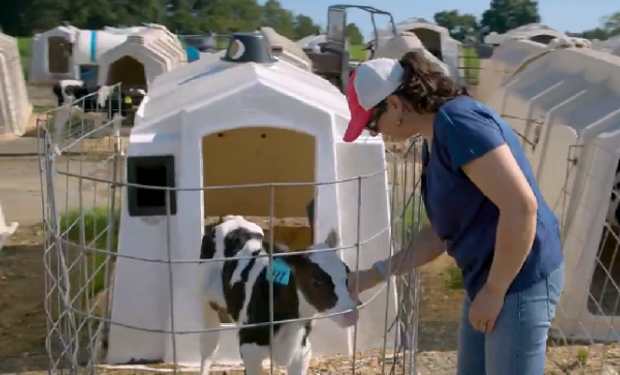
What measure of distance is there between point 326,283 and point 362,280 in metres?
0.21

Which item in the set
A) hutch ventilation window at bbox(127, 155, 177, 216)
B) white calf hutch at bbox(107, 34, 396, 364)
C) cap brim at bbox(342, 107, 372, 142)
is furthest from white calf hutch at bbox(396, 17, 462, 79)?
cap brim at bbox(342, 107, 372, 142)

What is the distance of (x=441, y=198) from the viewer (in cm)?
199

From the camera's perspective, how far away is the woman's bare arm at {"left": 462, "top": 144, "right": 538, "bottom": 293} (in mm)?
1791

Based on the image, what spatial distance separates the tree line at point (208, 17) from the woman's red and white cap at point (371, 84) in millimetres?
27367

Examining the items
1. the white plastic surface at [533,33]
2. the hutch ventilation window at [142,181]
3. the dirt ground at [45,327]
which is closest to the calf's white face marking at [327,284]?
the dirt ground at [45,327]

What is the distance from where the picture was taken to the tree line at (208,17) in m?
35.8

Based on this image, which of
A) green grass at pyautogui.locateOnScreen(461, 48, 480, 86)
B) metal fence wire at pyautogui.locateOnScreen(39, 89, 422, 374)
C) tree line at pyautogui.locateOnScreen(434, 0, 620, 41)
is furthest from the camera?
tree line at pyautogui.locateOnScreen(434, 0, 620, 41)

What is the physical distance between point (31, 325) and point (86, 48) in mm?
12319

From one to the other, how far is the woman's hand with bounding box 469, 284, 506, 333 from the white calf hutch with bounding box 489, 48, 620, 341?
1.90m

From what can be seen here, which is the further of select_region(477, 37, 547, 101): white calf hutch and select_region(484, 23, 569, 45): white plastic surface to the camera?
select_region(484, 23, 569, 45): white plastic surface

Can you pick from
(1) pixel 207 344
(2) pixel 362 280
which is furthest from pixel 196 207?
(2) pixel 362 280

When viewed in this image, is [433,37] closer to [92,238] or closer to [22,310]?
[92,238]

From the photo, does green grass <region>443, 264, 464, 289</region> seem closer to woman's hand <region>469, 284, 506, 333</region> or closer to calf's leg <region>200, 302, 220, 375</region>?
calf's leg <region>200, 302, 220, 375</region>

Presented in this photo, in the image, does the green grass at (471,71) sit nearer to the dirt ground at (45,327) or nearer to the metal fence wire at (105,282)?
the dirt ground at (45,327)
